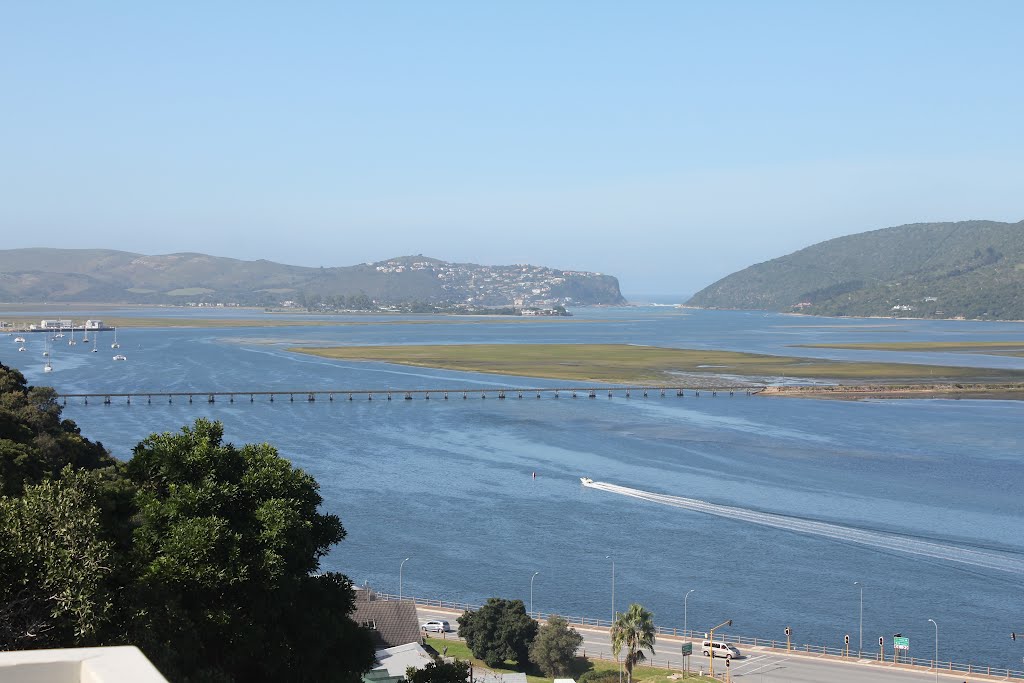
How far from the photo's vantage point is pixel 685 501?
5003 cm

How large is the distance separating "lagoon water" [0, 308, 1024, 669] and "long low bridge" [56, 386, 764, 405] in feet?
4.00

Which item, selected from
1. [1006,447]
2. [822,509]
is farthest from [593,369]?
[822,509]

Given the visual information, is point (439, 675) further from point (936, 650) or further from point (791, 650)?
point (936, 650)

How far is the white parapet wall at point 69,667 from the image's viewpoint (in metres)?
6.88

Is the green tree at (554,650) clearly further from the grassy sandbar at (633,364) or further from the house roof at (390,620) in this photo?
the grassy sandbar at (633,364)

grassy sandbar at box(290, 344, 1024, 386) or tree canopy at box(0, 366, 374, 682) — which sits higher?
tree canopy at box(0, 366, 374, 682)

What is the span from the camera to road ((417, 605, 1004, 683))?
29.6 meters

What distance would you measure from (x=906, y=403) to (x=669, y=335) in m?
105

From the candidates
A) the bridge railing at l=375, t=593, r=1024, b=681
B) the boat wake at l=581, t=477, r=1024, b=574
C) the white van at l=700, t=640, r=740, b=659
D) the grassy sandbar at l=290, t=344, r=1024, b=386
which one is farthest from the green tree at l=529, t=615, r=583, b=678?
the grassy sandbar at l=290, t=344, r=1024, b=386

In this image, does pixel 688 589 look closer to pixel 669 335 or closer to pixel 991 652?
pixel 991 652

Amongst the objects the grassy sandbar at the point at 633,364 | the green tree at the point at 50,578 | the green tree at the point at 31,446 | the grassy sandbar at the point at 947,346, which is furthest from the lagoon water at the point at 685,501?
the grassy sandbar at the point at 947,346

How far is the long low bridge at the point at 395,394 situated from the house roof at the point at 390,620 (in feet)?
190

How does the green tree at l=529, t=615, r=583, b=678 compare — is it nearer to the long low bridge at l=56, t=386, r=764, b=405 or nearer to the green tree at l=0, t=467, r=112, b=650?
the green tree at l=0, t=467, r=112, b=650

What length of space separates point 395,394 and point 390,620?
6205 cm
